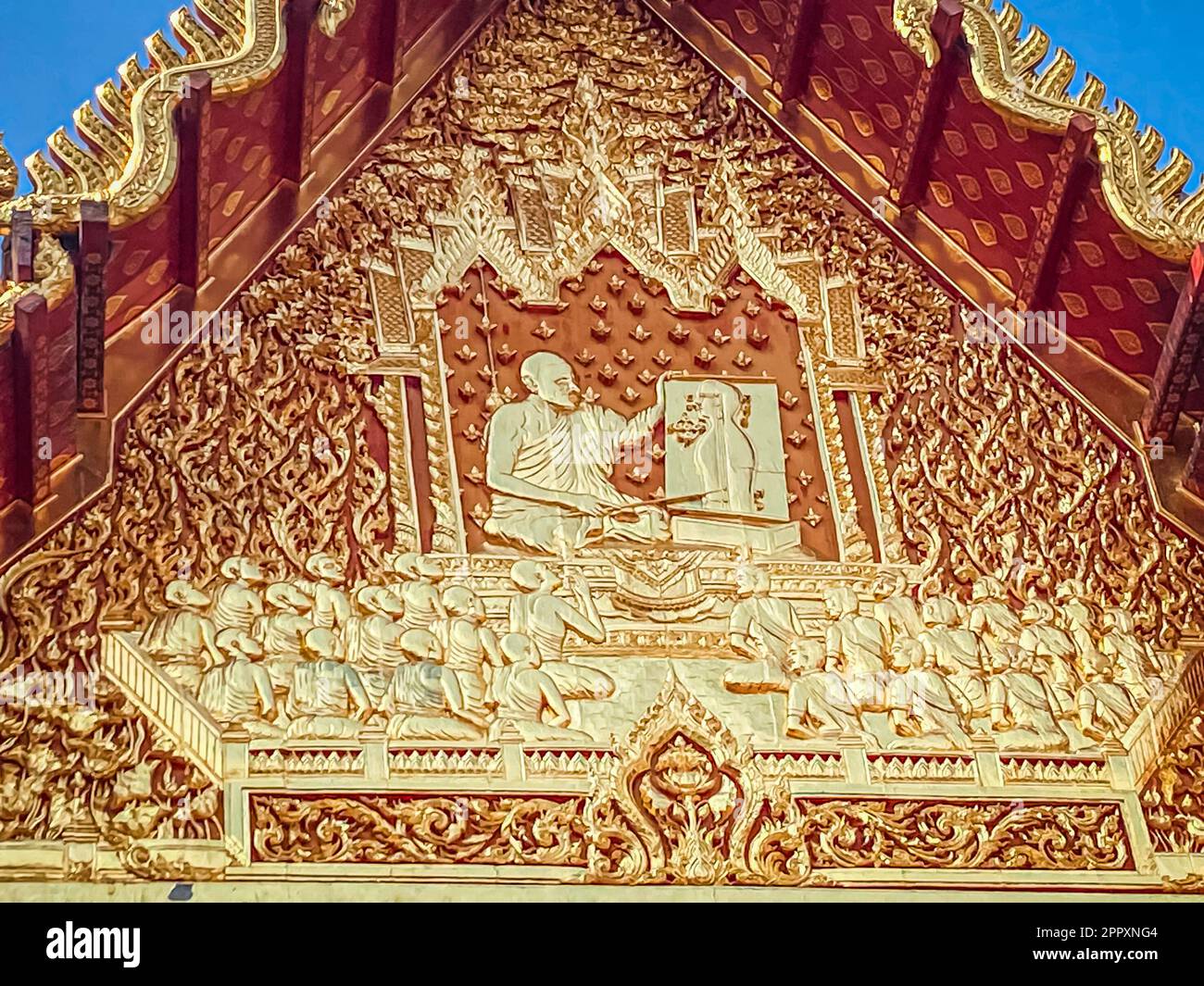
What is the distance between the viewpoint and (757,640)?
739 centimetres

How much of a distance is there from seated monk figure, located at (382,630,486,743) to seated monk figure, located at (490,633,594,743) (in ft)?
0.30

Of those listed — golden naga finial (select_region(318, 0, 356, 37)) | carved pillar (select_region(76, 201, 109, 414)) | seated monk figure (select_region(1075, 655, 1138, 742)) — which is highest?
golden naga finial (select_region(318, 0, 356, 37))

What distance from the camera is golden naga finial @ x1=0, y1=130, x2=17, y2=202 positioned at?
24.2 ft

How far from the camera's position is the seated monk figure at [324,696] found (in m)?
6.95

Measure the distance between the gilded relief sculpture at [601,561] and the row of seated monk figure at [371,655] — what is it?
12mm

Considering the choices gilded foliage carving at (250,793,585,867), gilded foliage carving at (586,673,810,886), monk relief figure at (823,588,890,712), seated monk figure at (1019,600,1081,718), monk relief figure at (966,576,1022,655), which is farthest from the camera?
monk relief figure at (966,576,1022,655)

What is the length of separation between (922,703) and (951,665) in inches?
7.7

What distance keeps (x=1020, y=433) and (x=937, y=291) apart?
0.68 meters

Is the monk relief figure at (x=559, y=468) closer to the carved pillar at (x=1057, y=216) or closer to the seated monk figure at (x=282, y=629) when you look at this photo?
the seated monk figure at (x=282, y=629)

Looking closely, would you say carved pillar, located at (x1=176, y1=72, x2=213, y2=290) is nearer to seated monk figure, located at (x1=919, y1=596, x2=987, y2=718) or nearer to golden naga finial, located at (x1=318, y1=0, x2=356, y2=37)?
golden naga finial, located at (x1=318, y1=0, x2=356, y2=37)

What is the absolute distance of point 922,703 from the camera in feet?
24.1

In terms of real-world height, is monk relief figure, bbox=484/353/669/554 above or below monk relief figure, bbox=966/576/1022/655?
above

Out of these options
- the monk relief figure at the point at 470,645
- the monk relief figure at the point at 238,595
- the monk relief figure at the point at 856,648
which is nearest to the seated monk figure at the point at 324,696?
the monk relief figure at the point at 238,595

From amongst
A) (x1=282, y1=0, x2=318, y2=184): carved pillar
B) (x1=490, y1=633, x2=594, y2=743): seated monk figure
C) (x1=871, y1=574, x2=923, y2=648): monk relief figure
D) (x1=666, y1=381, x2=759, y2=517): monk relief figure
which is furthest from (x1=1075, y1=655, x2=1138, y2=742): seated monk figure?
(x1=282, y1=0, x2=318, y2=184): carved pillar
